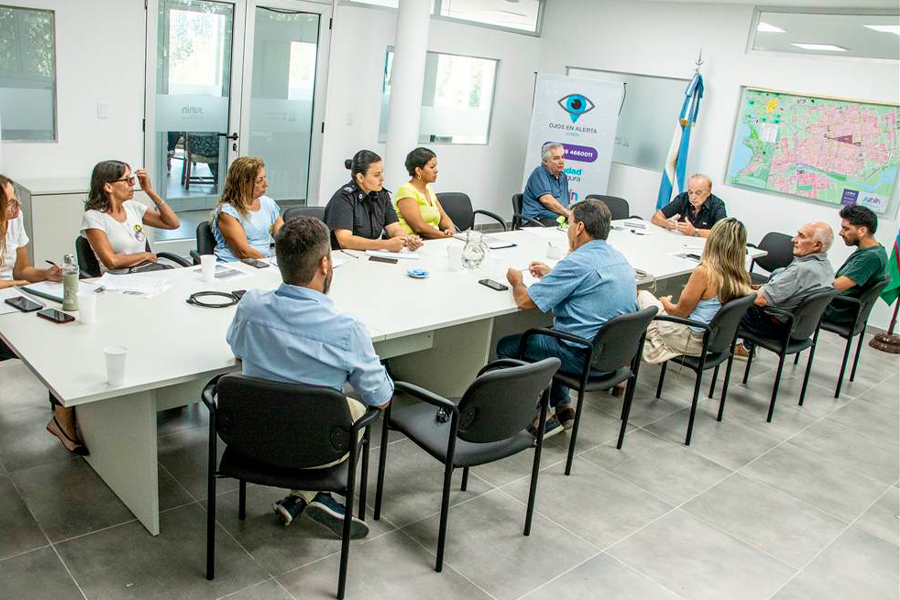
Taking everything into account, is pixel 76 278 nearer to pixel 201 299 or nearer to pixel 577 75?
pixel 201 299

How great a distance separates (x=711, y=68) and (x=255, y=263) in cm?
553

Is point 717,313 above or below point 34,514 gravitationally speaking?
above

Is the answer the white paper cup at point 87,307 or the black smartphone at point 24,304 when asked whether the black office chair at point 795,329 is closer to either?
the white paper cup at point 87,307

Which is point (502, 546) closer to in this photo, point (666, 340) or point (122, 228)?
point (666, 340)

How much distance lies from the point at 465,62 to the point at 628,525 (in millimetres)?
6400

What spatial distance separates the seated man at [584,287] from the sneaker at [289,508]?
138cm

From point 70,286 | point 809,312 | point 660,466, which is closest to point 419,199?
point 660,466

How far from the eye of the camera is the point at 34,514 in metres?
2.99

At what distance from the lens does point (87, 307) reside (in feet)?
9.85

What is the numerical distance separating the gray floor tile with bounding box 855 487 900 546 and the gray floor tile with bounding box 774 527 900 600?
0.07 m

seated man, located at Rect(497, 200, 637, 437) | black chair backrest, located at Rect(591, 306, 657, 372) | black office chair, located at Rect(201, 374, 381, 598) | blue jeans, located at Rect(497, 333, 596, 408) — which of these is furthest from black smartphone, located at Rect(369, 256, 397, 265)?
black office chair, located at Rect(201, 374, 381, 598)

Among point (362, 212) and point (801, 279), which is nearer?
point (801, 279)

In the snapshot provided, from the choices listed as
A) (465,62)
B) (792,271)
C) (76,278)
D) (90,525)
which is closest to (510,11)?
(465,62)

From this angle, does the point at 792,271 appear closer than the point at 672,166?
Yes
